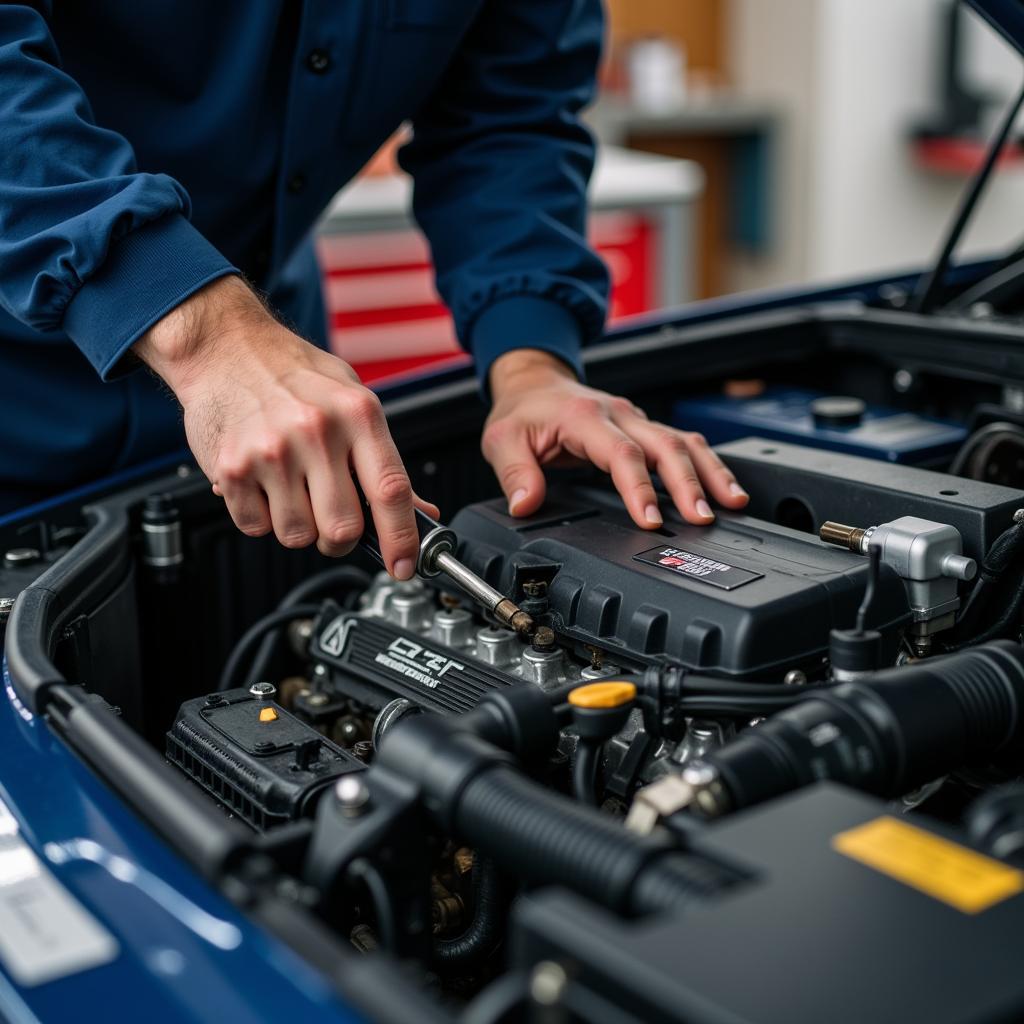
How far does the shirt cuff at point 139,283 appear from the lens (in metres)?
0.98

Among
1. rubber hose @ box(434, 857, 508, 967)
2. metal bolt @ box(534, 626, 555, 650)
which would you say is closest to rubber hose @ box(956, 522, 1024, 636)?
metal bolt @ box(534, 626, 555, 650)

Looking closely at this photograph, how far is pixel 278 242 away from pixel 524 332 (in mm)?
292

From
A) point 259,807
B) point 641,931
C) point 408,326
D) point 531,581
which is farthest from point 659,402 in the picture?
point 408,326

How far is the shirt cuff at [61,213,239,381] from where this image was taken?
985 millimetres

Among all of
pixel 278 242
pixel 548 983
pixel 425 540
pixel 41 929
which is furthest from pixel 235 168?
pixel 548 983

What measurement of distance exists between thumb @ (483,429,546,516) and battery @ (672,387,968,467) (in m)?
0.30

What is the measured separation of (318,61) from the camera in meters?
1.30

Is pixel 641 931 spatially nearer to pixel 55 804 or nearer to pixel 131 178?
pixel 55 804

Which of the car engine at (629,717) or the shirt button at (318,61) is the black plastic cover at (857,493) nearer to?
the car engine at (629,717)

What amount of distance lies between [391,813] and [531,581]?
0.33 metres

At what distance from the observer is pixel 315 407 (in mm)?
909

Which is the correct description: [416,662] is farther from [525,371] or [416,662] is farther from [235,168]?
[235,168]

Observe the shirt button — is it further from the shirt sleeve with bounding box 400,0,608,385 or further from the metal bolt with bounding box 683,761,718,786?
the metal bolt with bounding box 683,761,718,786

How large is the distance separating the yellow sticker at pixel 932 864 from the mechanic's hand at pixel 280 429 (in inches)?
17.1
